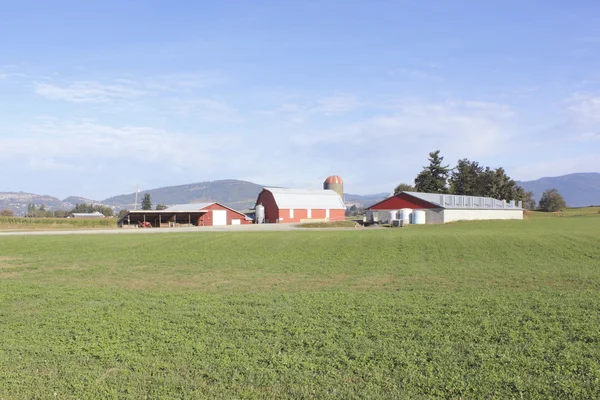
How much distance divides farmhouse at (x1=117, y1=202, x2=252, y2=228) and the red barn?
19.7 ft

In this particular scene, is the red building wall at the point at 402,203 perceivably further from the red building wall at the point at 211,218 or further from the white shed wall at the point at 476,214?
the red building wall at the point at 211,218

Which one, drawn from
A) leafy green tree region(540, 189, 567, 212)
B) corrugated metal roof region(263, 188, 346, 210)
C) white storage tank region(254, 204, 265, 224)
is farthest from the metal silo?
leafy green tree region(540, 189, 567, 212)

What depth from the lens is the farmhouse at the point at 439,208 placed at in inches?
2714

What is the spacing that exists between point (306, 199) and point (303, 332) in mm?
79872

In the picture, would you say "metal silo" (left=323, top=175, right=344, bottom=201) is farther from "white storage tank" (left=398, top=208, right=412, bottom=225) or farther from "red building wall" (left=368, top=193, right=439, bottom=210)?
"white storage tank" (left=398, top=208, right=412, bottom=225)

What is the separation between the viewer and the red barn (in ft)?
280

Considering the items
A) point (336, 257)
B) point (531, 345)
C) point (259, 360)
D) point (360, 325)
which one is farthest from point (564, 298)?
point (336, 257)

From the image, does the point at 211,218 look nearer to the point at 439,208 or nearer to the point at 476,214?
the point at 439,208

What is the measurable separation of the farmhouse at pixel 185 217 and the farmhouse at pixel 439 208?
24495 millimetres

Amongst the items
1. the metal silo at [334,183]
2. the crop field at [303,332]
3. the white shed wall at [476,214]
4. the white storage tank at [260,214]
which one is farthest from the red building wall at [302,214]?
the crop field at [303,332]

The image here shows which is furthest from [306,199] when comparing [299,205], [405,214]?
[405,214]

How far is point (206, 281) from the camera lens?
18953 mm

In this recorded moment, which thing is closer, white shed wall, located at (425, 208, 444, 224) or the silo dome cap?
white shed wall, located at (425, 208, 444, 224)

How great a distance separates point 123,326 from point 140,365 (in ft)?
9.27
